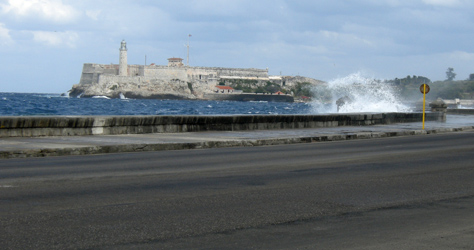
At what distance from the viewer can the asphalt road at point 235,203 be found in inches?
255

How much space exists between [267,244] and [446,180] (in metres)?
5.96

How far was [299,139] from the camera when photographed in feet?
70.1

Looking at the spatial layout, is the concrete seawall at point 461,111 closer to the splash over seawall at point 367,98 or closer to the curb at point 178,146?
the splash over seawall at point 367,98

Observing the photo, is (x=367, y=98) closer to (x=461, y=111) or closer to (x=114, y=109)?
(x=461, y=111)

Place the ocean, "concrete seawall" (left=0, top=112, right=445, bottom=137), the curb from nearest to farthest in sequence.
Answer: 1. the curb
2. "concrete seawall" (left=0, top=112, right=445, bottom=137)
3. the ocean

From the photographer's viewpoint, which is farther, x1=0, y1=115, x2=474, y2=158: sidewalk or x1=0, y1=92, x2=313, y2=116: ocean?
x1=0, y1=92, x2=313, y2=116: ocean

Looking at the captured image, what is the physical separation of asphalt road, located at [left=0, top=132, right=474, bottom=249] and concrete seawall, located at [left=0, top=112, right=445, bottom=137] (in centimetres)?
513

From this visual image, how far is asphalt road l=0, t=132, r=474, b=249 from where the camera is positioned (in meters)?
6.48

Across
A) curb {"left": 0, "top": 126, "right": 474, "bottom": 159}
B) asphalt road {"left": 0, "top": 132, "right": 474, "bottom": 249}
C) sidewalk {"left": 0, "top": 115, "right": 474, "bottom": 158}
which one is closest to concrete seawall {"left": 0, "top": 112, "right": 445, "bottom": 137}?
sidewalk {"left": 0, "top": 115, "right": 474, "bottom": 158}

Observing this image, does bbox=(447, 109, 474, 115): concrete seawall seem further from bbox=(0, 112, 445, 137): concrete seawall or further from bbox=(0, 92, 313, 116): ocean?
bbox=(0, 112, 445, 137): concrete seawall

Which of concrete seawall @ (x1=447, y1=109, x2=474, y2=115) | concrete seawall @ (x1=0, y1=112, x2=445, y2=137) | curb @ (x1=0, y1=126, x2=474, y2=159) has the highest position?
concrete seawall @ (x1=447, y1=109, x2=474, y2=115)

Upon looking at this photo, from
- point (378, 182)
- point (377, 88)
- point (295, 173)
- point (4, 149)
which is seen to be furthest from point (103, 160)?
point (377, 88)

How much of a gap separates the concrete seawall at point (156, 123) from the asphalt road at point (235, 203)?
16.8 ft

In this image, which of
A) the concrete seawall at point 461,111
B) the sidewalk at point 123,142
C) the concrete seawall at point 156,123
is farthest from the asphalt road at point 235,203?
the concrete seawall at point 461,111
